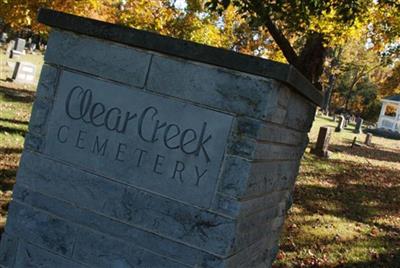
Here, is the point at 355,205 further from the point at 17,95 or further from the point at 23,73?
the point at 23,73

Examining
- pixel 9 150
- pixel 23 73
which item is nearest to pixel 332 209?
pixel 9 150

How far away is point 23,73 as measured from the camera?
23.9 m

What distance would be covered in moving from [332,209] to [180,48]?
801 centimetres

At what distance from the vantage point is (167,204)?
3.80m

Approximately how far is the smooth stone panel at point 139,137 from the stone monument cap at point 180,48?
0.34 metres

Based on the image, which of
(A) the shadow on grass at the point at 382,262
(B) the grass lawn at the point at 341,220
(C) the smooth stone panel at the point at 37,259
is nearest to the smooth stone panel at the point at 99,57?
(C) the smooth stone panel at the point at 37,259

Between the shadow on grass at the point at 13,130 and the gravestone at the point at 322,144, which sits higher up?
the gravestone at the point at 322,144

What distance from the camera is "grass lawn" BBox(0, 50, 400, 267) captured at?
8.19m

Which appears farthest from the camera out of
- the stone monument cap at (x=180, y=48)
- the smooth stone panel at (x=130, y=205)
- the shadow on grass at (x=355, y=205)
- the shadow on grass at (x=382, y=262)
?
the shadow on grass at (x=355, y=205)

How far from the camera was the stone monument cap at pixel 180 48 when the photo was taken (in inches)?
141

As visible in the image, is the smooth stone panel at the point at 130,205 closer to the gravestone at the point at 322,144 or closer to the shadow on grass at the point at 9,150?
the shadow on grass at the point at 9,150

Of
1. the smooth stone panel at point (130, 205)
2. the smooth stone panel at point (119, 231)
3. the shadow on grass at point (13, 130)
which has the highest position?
the smooth stone panel at point (130, 205)

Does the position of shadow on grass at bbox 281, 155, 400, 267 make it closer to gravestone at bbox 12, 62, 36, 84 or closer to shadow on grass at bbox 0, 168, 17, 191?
shadow on grass at bbox 0, 168, 17, 191

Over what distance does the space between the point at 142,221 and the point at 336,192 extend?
31.2 ft
